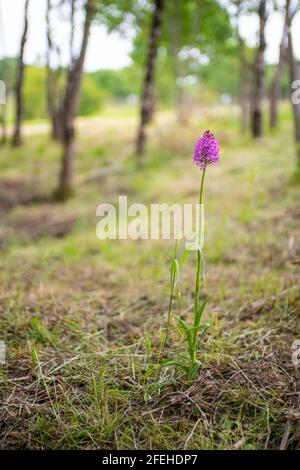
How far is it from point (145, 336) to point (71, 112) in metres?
6.05

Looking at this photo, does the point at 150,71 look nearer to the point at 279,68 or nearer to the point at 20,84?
Result: the point at 279,68

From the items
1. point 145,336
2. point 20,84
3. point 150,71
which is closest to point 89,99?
point 20,84

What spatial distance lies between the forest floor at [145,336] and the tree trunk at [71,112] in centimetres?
194

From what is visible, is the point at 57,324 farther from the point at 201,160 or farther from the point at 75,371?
the point at 201,160

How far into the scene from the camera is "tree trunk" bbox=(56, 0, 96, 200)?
24.2 ft

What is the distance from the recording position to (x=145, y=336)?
2.59m

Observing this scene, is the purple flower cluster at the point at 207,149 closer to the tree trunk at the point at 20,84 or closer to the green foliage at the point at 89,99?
the tree trunk at the point at 20,84

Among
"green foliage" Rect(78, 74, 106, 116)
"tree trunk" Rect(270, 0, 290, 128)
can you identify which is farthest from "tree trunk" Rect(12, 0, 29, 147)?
"green foliage" Rect(78, 74, 106, 116)

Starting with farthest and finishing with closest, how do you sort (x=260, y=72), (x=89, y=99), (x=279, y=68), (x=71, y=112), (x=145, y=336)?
(x=89, y=99) < (x=260, y=72) < (x=279, y=68) < (x=71, y=112) < (x=145, y=336)

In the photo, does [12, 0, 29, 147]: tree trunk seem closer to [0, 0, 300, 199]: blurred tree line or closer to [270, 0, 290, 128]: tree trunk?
[0, 0, 300, 199]: blurred tree line

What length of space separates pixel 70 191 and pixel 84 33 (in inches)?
119

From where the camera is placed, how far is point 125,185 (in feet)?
29.0

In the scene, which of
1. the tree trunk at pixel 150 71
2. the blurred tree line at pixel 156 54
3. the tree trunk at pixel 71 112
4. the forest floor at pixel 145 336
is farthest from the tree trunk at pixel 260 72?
the forest floor at pixel 145 336

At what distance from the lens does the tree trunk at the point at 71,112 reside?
737cm
